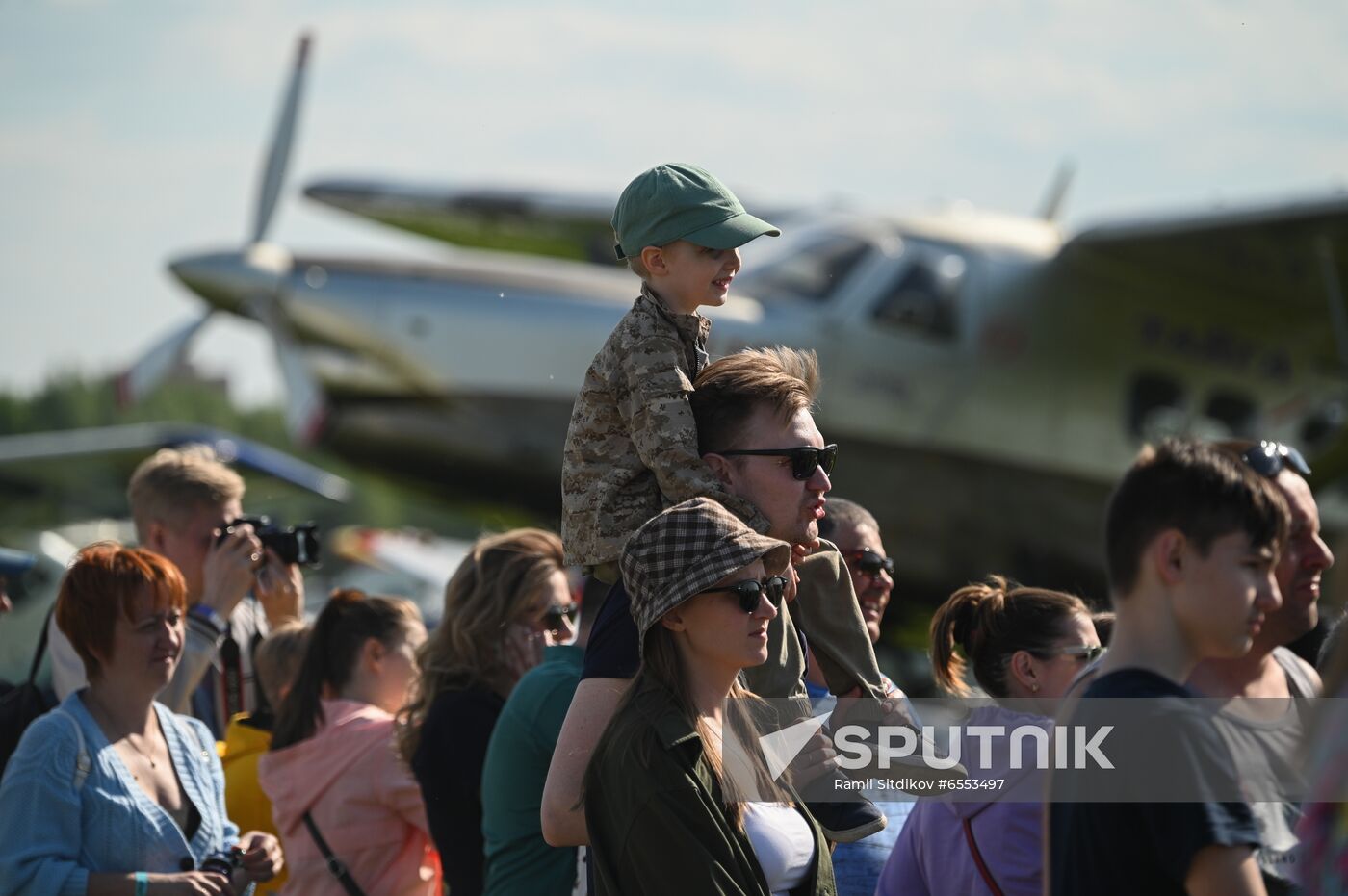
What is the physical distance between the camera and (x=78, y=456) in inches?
794

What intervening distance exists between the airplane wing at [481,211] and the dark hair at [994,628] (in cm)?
1567

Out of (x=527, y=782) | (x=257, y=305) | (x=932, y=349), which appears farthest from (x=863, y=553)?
(x=257, y=305)

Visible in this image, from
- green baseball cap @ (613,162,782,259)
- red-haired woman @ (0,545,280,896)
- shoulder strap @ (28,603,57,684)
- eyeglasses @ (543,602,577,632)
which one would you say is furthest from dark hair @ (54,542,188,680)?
green baseball cap @ (613,162,782,259)

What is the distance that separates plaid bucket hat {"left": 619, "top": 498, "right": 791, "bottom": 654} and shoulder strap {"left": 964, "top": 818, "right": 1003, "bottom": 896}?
38.2 inches

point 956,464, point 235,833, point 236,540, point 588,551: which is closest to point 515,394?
point 956,464

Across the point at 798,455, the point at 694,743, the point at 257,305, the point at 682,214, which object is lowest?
the point at 257,305

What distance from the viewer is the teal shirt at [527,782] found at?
349cm

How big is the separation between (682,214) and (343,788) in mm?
2148

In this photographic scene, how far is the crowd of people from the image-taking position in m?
2.11

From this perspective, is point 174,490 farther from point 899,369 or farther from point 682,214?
point 899,369

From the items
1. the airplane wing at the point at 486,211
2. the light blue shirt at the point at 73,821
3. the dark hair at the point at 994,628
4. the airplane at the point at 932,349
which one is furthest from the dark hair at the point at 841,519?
the airplane wing at the point at 486,211

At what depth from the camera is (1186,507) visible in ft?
6.97

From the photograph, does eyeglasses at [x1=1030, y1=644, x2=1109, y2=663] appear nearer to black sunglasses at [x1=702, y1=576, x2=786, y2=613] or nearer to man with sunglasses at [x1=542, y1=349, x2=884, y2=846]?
man with sunglasses at [x1=542, y1=349, x2=884, y2=846]

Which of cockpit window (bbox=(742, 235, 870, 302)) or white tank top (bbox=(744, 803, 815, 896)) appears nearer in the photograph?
white tank top (bbox=(744, 803, 815, 896))
